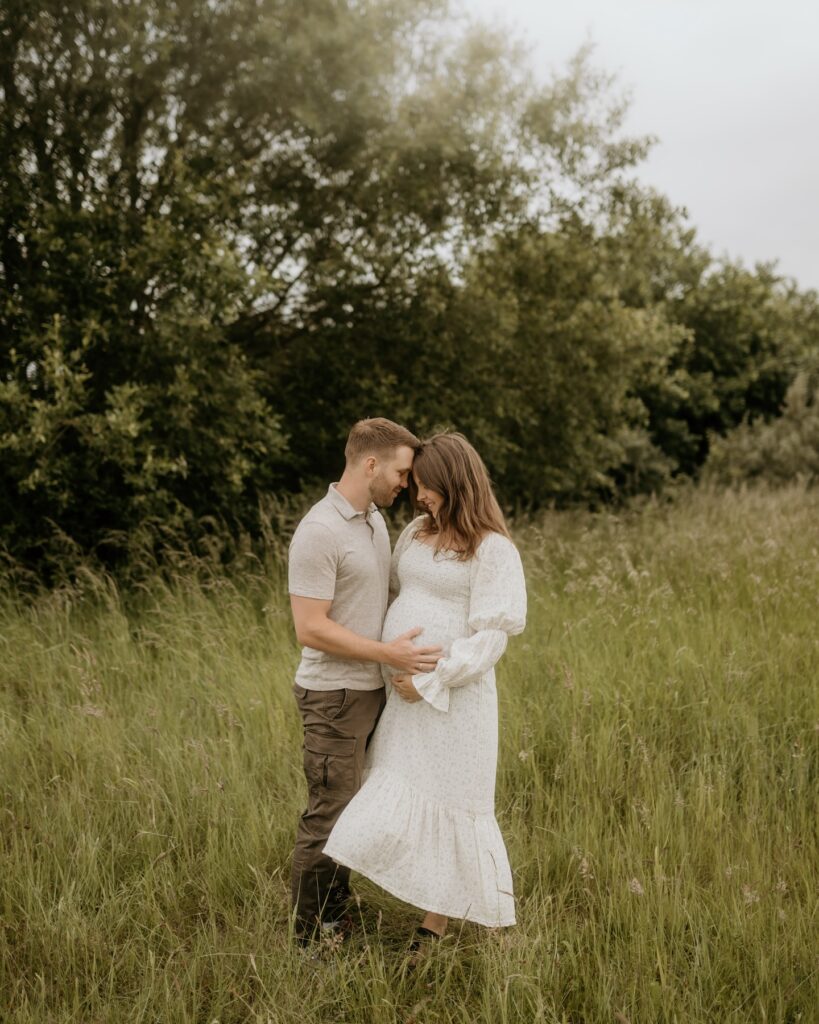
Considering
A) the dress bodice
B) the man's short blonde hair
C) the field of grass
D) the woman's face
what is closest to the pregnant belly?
the dress bodice

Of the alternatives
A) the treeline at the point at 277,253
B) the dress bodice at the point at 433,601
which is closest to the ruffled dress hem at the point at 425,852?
the dress bodice at the point at 433,601

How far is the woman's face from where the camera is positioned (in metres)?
3.20

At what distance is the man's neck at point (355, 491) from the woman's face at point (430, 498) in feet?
0.67

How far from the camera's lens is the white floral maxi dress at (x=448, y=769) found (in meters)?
3.04

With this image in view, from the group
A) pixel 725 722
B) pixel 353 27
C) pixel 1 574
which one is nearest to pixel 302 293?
pixel 353 27

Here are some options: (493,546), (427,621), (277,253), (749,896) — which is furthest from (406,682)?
(277,253)

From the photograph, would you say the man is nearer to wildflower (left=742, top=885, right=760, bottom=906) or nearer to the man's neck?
the man's neck

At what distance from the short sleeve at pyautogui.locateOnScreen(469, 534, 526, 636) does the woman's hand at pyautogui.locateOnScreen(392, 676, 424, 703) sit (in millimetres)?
302

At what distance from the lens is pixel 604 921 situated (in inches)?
123

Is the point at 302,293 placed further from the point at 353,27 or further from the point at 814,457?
the point at 814,457

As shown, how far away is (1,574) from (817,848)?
19.7ft

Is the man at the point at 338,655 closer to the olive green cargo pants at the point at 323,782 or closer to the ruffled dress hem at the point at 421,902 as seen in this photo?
the olive green cargo pants at the point at 323,782

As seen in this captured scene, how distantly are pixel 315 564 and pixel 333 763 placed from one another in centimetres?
76

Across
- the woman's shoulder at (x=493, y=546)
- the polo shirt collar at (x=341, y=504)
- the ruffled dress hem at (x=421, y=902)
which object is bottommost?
the ruffled dress hem at (x=421, y=902)
